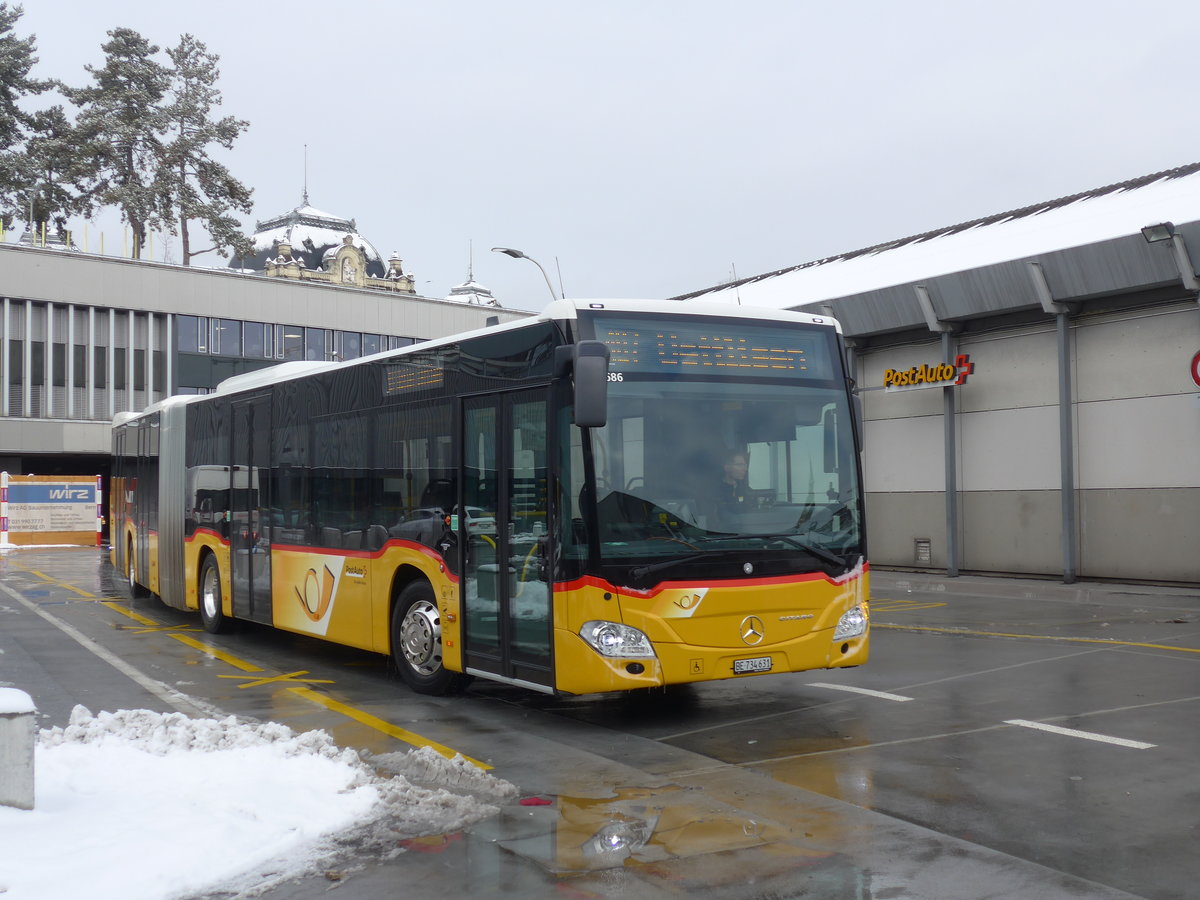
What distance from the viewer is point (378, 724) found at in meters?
8.80

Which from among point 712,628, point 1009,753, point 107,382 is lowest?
point 1009,753

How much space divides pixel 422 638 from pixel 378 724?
1.41 meters

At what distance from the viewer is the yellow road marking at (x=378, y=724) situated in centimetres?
784

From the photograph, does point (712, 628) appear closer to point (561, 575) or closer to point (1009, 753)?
point (561, 575)

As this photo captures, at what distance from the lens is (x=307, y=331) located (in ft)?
170

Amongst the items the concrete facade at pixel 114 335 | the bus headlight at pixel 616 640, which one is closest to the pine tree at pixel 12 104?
the concrete facade at pixel 114 335

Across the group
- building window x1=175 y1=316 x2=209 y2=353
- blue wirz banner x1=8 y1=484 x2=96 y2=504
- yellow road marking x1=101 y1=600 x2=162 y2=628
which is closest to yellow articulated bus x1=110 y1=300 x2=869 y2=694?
yellow road marking x1=101 y1=600 x2=162 y2=628

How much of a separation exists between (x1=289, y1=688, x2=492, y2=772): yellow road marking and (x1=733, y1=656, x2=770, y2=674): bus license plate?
1.89 metres

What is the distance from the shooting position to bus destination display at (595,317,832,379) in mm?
8531

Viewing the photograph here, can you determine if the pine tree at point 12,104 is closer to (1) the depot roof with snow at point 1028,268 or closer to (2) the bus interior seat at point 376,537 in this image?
(1) the depot roof with snow at point 1028,268

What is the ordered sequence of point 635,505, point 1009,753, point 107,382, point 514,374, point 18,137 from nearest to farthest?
point 1009,753 < point 635,505 < point 514,374 < point 107,382 < point 18,137

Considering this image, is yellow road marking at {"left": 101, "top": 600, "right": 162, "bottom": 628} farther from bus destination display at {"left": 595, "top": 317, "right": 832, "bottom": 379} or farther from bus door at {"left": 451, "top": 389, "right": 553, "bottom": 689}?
bus destination display at {"left": 595, "top": 317, "right": 832, "bottom": 379}

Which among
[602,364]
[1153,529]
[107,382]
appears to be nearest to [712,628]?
[602,364]

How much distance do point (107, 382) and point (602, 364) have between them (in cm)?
4377
